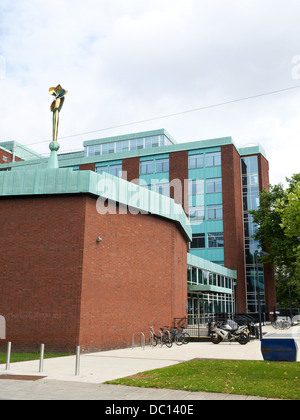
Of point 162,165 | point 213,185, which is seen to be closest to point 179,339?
point 213,185

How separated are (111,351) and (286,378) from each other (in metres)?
9.29

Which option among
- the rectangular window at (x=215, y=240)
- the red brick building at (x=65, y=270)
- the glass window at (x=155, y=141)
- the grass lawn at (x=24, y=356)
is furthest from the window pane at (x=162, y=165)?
the grass lawn at (x=24, y=356)

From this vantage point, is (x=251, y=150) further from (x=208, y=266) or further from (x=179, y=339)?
(x=179, y=339)

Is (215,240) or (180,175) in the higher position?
(180,175)

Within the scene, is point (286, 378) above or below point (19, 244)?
below

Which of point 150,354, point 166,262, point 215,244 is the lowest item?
point 150,354

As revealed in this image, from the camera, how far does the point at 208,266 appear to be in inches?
1487

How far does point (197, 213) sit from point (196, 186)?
3403mm

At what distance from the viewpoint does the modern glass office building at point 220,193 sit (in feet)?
151

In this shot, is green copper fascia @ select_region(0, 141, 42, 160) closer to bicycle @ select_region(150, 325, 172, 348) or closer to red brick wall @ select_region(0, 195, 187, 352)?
red brick wall @ select_region(0, 195, 187, 352)
